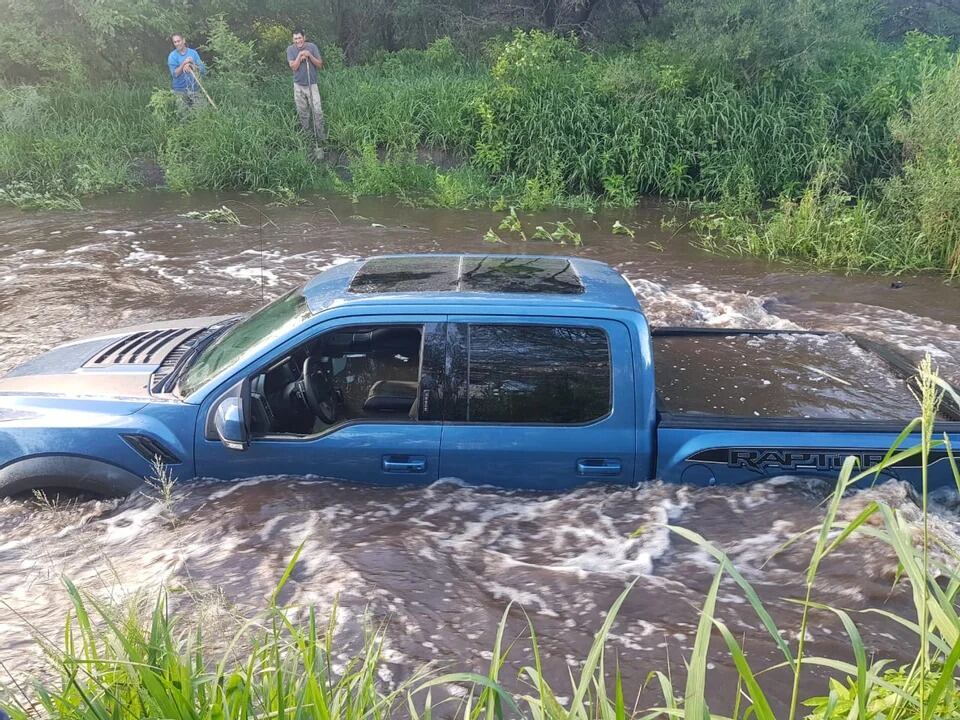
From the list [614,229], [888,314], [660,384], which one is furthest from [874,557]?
[614,229]

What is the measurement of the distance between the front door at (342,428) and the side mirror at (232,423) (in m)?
Answer: 0.05

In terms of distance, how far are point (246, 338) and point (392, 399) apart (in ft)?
2.81

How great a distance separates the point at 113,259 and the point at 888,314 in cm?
881

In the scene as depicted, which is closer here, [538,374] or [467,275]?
[538,374]

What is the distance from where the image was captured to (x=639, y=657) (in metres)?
3.62

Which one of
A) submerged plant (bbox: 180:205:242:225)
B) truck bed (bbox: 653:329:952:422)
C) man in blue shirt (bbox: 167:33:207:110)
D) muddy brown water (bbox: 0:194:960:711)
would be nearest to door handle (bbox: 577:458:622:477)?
muddy brown water (bbox: 0:194:960:711)

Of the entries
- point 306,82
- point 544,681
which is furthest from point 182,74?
point 544,681

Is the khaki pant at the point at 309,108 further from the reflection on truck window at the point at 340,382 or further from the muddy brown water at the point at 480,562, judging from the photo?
the muddy brown water at the point at 480,562

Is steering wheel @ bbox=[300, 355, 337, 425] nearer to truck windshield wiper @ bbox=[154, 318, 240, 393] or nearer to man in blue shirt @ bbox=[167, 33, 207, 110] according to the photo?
truck windshield wiper @ bbox=[154, 318, 240, 393]

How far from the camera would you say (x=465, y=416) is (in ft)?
14.2

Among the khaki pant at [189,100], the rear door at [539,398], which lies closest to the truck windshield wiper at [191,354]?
the rear door at [539,398]

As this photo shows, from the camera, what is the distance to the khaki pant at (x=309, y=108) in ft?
49.5

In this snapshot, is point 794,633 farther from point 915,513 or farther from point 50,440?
point 50,440

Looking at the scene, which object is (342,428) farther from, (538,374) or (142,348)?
(142,348)
